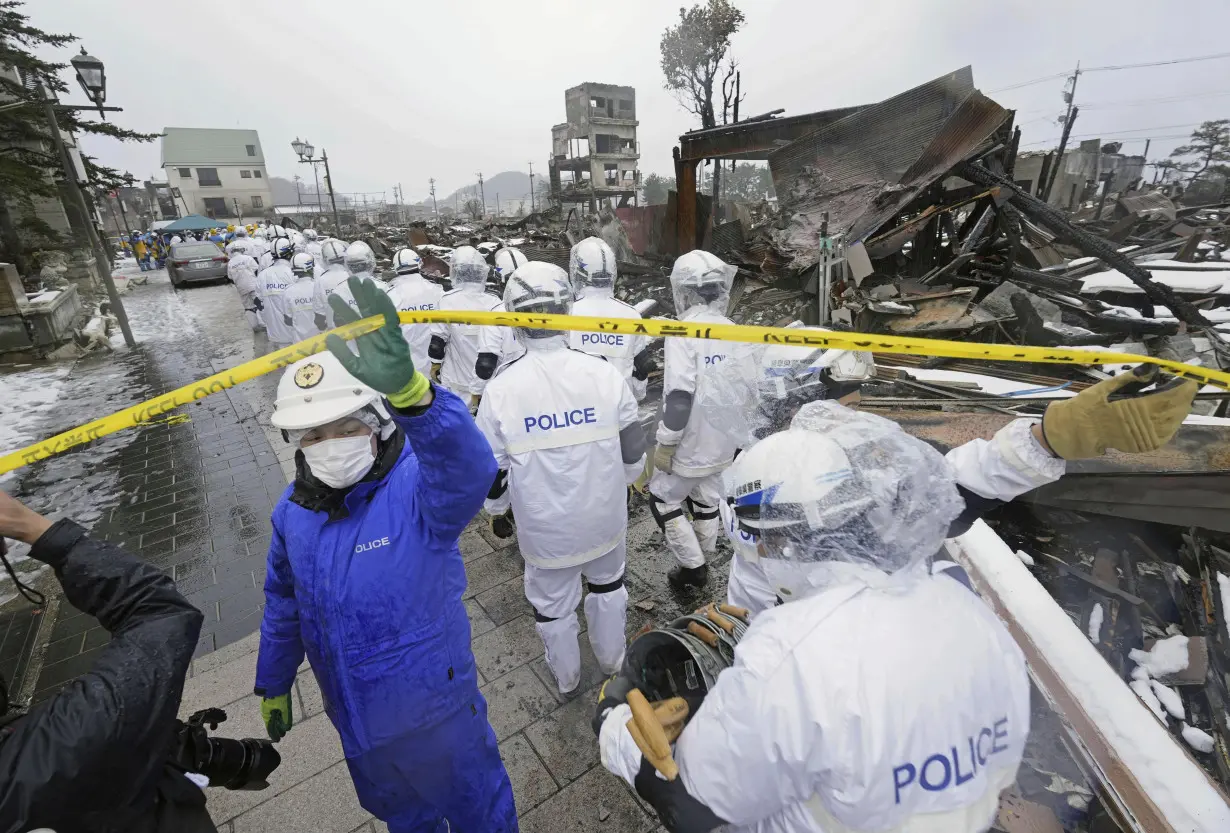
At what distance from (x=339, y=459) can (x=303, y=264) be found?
9149mm

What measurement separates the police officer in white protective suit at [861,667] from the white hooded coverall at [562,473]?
1.54 metres

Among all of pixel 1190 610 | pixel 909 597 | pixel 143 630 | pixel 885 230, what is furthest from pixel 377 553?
pixel 885 230

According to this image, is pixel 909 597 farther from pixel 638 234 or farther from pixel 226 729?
pixel 638 234

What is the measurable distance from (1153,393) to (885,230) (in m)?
8.06

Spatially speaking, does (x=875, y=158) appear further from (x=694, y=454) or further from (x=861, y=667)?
(x=861, y=667)

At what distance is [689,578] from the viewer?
404 centimetres

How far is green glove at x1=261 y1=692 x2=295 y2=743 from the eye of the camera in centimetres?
220

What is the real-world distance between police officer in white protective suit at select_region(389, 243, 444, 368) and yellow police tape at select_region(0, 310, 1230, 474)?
4.94m

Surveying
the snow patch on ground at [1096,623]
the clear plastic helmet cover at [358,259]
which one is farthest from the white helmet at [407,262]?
the snow patch on ground at [1096,623]

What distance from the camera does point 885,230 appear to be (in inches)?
334

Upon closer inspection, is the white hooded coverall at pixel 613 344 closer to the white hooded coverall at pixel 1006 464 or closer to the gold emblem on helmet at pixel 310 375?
the gold emblem on helmet at pixel 310 375

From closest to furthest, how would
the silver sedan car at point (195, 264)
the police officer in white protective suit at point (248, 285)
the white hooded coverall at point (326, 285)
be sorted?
the white hooded coverall at point (326, 285) → the police officer in white protective suit at point (248, 285) → the silver sedan car at point (195, 264)

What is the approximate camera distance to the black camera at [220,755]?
1821 mm

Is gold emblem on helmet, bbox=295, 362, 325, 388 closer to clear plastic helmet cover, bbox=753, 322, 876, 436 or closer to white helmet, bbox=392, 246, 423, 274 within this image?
clear plastic helmet cover, bbox=753, 322, 876, 436
